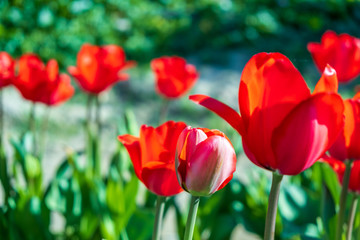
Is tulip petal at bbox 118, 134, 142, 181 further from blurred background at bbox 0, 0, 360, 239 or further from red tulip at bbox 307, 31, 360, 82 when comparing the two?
blurred background at bbox 0, 0, 360, 239

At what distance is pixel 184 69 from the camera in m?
1.63

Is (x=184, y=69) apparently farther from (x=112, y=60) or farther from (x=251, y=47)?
(x=251, y=47)

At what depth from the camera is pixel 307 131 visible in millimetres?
601

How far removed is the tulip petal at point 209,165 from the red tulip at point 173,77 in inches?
37.3

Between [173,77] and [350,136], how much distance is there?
87 cm

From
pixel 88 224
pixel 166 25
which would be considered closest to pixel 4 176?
pixel 88 224

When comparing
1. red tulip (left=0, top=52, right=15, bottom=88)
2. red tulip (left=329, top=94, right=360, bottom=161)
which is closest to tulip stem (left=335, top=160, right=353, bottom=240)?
red tulip (left=329, top=94, right=360, bottom=161)

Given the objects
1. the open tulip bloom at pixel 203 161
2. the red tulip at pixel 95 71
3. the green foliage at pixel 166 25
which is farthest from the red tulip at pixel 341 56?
the green foliage at pixel 166 25

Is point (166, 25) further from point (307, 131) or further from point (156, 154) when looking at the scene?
point (307, 131)

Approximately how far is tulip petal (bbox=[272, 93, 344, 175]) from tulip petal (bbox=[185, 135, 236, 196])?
6 cm

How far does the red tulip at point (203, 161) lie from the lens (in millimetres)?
612

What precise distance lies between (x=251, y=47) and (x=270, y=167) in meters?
4.23

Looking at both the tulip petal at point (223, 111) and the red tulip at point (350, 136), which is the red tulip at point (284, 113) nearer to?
the tulip petal at point (223, 111)

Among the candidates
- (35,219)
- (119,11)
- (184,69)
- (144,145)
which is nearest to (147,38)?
(119,11)
